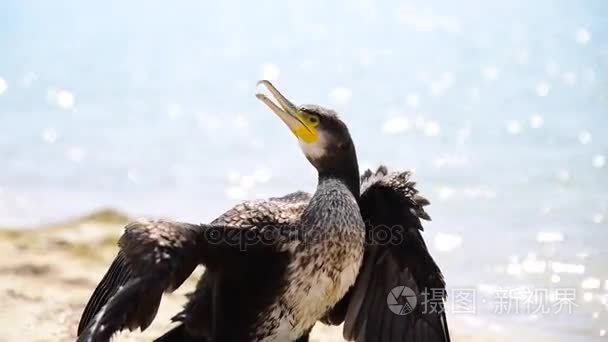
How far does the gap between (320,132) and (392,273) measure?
0.77 m

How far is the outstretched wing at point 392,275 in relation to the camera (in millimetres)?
4965

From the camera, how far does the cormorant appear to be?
13.9 ft

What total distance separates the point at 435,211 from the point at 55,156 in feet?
13.0

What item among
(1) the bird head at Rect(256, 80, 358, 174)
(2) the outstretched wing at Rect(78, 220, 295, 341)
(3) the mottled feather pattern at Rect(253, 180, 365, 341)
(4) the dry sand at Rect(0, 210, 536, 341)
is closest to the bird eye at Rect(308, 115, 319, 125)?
(1) the bird head at Rect(256, 80, 358, 174)

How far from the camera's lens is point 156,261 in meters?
4.13

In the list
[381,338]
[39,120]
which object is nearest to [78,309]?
[381,338]

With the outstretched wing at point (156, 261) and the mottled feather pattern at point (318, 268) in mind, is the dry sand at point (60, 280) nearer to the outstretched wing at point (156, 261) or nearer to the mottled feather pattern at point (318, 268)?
the outstretched wing at point (156, 261)

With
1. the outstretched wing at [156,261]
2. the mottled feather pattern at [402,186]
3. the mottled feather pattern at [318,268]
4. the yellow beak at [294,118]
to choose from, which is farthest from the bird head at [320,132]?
the outstretched wing at [156,261]

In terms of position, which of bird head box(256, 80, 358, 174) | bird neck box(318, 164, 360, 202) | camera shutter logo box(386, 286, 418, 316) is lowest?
camera shutter logo box(386, 286, 418, 316)

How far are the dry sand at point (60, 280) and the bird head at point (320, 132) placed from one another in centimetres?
162

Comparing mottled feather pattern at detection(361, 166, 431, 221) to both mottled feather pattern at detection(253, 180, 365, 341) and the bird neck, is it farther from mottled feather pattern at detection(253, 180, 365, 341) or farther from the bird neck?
mottled feather pattern at detection(253, 180, 365, 341)

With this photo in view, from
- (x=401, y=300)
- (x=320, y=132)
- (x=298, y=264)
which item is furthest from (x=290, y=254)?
(x=401, y=300)

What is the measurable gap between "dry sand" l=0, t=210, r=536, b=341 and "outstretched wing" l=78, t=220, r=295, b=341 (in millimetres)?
1406

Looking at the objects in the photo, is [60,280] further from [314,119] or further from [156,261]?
[156,261]
